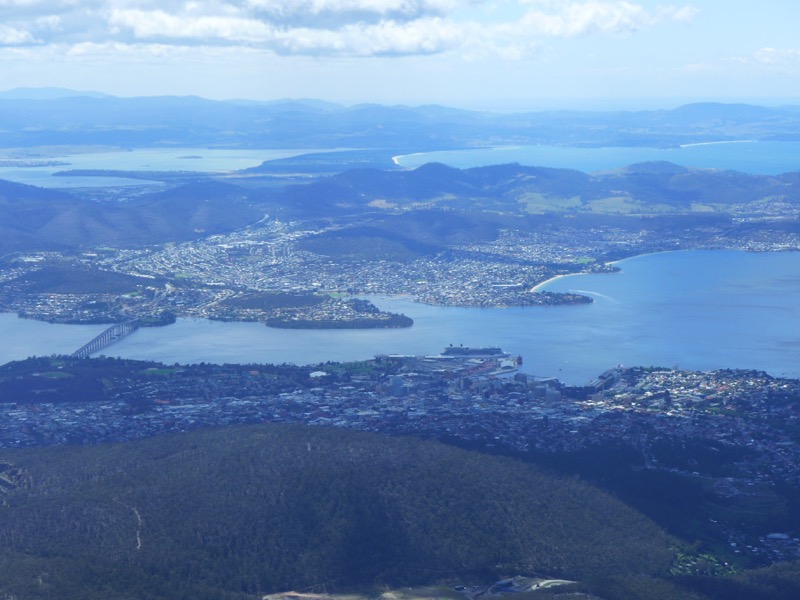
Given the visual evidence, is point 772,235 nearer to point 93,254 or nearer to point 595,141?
point 93,254

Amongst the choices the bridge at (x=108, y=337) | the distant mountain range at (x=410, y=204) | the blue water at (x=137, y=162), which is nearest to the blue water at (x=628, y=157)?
the distant mountain range at (x=410, y=204)

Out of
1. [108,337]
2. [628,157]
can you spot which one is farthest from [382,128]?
[108,337]

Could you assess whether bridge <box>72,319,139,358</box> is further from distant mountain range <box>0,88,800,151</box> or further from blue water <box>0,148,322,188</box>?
distant mountain range <box>0,88,800,151</box>

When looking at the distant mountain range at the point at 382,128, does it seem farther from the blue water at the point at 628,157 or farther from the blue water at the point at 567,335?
the blue water at the point at 567,335

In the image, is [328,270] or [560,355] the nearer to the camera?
[560,355]

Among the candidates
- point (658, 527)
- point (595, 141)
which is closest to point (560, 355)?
point (658, 527)

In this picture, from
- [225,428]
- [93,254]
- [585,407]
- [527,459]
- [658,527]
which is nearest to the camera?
[658,527]
